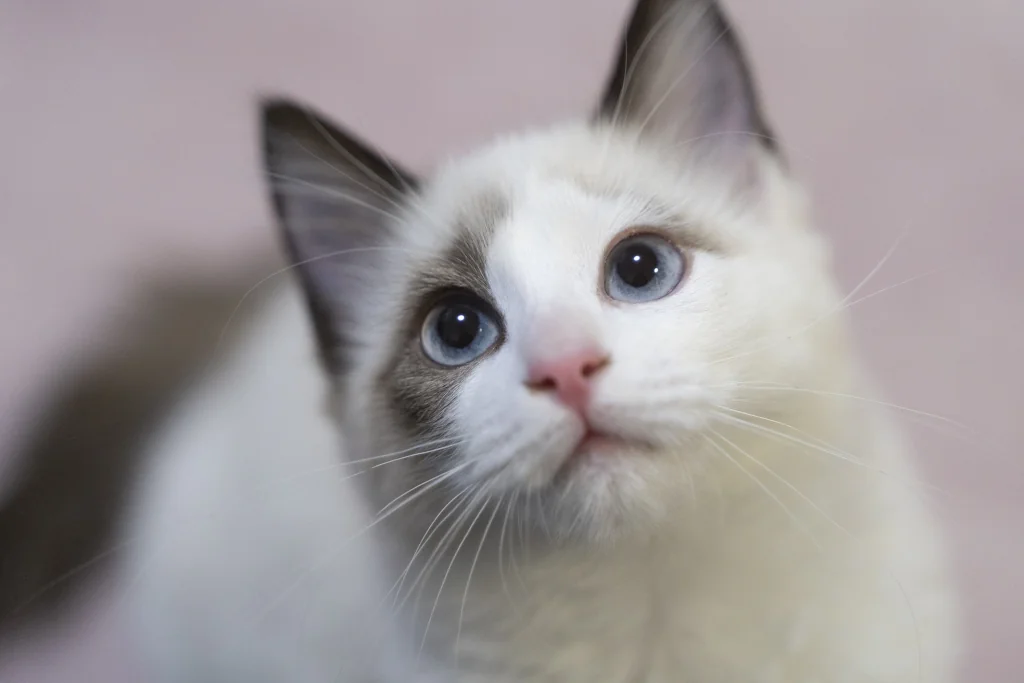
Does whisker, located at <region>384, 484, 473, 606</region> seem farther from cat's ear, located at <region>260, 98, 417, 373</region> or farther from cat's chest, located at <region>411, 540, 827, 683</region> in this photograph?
cat's ear, located at <region>260, 98, 417, 373</region>

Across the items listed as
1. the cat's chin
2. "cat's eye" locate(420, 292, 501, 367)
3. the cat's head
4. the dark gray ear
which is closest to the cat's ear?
the cat's head

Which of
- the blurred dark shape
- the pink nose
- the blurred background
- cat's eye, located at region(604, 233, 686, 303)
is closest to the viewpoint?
the pink nose

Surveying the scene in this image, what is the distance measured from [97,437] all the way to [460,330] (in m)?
0.67

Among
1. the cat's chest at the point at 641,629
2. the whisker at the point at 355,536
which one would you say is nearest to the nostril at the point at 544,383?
the whisker at the point at 355,536

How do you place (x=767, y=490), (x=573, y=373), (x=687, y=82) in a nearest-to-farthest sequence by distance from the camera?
(x=573, y=373), (x=767, y=490), (x=687, y=82)

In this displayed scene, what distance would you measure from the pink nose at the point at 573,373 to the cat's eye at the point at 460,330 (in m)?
0.15

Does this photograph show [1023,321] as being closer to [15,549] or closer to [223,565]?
[223,565]

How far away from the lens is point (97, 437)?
1.19 m

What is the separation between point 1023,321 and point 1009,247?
13 centimetres

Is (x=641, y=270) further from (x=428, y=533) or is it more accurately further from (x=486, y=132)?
(x=486, y=132)

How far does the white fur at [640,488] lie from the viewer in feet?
2.32

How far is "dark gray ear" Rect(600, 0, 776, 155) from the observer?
2.87 ft

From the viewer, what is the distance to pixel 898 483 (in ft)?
3.11

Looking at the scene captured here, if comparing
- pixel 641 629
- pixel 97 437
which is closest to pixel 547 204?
pixel 641 629
